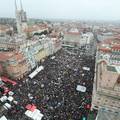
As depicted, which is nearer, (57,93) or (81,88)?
(57,93)

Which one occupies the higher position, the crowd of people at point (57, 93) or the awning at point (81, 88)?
the awning at point (81, 88)

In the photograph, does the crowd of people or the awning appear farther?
the awning

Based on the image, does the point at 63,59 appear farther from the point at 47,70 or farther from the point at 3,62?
the point at 3,62

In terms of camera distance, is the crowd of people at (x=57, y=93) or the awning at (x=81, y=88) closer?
the crowd of people at (x=57, y=93)

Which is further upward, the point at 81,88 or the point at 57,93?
the point at 81,88

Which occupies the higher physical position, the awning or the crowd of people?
the awning

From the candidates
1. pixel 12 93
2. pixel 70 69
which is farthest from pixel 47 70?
pixel 12 93

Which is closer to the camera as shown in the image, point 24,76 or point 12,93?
point 12,93

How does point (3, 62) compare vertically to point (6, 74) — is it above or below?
above
